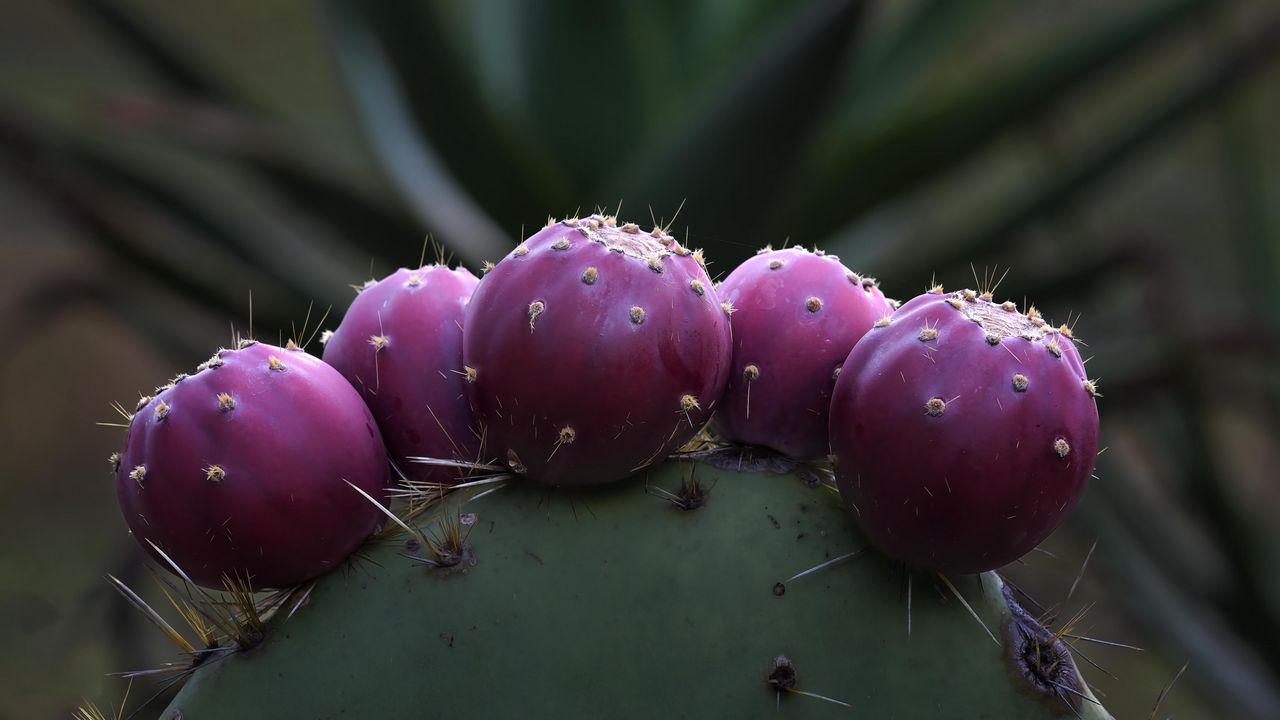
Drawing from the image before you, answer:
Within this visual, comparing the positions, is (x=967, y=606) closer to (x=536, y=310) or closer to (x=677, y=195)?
(x=536, y=310)

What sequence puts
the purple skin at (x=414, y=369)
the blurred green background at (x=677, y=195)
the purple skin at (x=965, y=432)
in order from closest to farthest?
the purple skin at (x=965, y=432) → the purple skin at (x=414, y=369) → the blurred green background at (x=677, y=195)

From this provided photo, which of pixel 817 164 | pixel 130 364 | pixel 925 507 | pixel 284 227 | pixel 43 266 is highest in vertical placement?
pixel 925 507

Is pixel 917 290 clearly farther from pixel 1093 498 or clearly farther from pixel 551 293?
pixel 551 293

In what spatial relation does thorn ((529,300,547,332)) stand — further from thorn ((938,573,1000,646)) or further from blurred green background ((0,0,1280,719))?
blurred green background ((0,0,1280,719))

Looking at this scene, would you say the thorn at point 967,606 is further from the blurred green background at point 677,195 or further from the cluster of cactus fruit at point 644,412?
the blurred green background at point 677,195

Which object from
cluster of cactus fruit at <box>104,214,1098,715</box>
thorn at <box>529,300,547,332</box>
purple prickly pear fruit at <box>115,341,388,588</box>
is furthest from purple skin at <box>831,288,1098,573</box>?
purple prickly pear fruit at <box>115,341,388,588</box>

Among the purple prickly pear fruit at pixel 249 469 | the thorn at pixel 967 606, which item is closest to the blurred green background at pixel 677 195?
the purple prickly pear fruit at pixel 249 469

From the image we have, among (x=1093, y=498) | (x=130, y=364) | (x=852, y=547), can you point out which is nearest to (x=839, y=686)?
(x=852, y=547)
